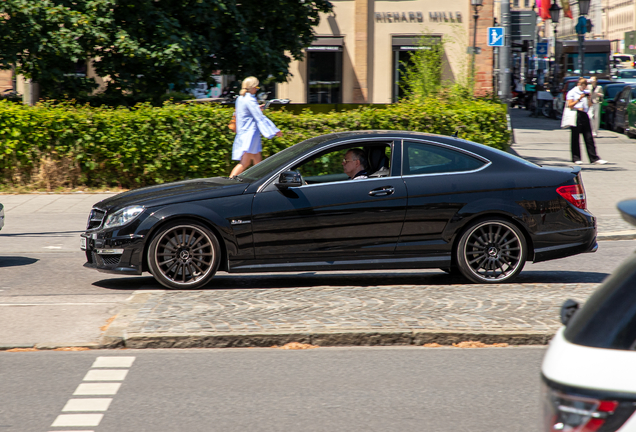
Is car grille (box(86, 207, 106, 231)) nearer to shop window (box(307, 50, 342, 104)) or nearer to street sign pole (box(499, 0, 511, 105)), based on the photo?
street sign pole (box(499, 0, 511, 105))

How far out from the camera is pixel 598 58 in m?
42.7

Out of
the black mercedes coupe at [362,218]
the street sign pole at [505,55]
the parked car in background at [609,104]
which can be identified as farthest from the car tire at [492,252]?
the parked car in background at [609,104]

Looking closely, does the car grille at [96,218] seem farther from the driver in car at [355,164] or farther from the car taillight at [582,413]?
the car taillight at [582,413]

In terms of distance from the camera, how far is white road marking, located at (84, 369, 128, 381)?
16.6 ft

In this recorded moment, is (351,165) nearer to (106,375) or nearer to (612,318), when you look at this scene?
(106,375)

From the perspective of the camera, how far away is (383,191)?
7719 millimetres

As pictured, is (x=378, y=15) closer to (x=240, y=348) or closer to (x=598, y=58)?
(x=598, y=58)

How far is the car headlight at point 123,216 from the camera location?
756 centimetres

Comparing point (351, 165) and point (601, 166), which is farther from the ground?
point (351, 165)

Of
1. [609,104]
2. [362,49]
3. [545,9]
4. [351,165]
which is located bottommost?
[351,165]

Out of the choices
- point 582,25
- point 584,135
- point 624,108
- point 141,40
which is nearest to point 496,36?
point 584,135

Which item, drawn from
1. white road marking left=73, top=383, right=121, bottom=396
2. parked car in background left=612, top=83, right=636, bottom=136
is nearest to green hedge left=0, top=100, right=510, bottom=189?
white road marking left=73, top=383, right=121, bottom=396

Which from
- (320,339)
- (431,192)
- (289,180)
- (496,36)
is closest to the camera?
(320,339)

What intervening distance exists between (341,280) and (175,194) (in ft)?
6.17
